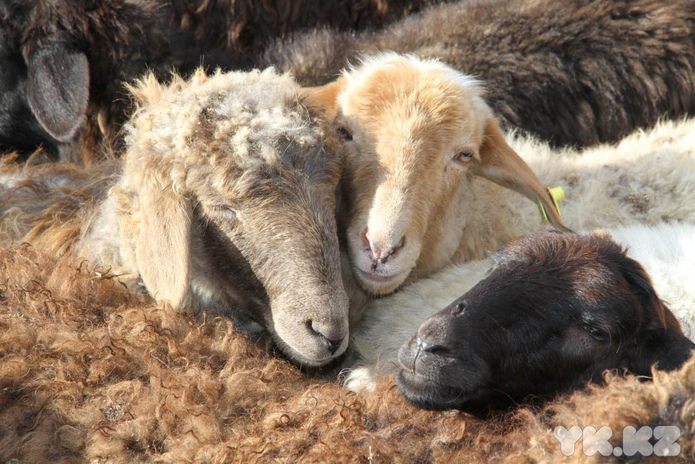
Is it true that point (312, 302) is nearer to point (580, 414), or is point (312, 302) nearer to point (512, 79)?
point (580, 414)

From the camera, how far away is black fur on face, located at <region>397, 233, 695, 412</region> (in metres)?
2.77

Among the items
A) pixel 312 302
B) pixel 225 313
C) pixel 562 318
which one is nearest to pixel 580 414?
pixel 562 318

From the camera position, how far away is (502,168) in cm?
404

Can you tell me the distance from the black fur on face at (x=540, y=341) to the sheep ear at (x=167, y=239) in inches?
39.2

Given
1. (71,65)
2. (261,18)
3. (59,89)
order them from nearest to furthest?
(59,89) < (71,65) < (261,18)

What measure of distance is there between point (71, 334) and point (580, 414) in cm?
210

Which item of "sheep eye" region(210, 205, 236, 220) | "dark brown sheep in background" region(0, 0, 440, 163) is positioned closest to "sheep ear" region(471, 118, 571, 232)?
"sheep eye" region(210, 205, 236, 220)

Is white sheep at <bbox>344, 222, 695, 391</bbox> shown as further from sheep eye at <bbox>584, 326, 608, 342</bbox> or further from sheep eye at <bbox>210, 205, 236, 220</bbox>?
sheep eye at <bbox>210, 205, 236, 220</bbox>

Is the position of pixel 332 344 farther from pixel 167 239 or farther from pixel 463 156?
pixel 463 156

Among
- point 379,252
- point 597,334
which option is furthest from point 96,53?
point 597,334

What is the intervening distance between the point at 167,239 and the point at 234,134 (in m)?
0.52

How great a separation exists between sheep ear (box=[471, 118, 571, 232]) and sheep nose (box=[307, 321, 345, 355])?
145cm

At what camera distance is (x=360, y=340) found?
11.8 feet

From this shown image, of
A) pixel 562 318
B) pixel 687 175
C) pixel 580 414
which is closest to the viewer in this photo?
pixel 580 414
